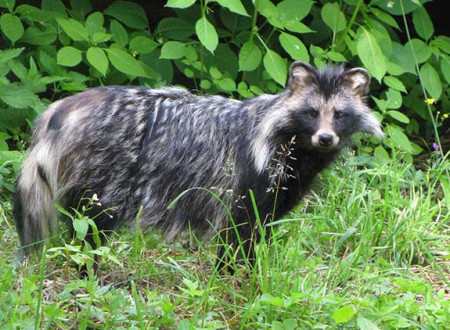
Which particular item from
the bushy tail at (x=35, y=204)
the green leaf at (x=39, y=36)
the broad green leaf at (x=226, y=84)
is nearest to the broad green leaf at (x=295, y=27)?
the broad green leaf at (x=226, y=84)

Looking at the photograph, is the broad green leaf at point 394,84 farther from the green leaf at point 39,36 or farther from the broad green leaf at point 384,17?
the green leaf at point 39,36

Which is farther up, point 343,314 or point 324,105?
point 324,105

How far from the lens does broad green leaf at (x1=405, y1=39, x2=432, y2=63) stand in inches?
281

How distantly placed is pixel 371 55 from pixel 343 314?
283 centimetres

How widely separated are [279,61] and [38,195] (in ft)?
7.27

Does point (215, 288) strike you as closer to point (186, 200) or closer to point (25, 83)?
point (186, 200)

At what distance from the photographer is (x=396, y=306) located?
174 inches

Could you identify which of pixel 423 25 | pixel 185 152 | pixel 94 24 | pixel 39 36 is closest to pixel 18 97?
pixel 39 36

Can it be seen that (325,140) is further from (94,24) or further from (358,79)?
(94,24)

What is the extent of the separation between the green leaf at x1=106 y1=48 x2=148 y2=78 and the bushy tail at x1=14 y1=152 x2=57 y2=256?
152 cm

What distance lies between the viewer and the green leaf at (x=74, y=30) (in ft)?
21.6

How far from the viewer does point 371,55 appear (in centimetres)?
658

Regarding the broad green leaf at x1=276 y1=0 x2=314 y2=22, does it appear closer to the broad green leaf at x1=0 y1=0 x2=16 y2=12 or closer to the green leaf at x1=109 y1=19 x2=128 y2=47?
the green leaf at x1=109 y1=19 x2=128 y2=47

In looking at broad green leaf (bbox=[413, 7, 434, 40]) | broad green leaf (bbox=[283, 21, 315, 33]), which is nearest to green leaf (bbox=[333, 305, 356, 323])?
broad green leaf (bbox=[283, 21, 315, 33])
